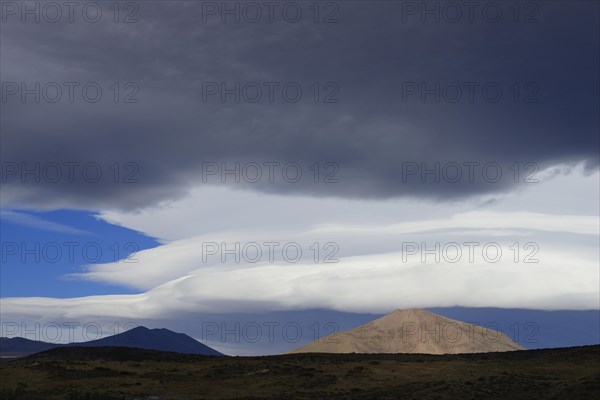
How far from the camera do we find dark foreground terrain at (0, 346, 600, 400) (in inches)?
2223

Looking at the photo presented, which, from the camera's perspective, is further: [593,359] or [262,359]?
[262,359]

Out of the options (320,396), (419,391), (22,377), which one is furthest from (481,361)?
(22,377)

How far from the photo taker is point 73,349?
92.4 m

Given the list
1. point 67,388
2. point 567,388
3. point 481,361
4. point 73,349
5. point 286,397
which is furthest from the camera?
point 73,349

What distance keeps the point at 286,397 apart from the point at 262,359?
22.3 meters

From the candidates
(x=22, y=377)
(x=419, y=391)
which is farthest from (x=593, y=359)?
(x=22, y=377)

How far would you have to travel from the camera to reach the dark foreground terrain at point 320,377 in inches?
2223

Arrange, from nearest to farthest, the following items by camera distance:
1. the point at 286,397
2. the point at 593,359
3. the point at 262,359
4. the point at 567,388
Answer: the point at 567,388
the point at 286,397
the point at 593,359
the point at 262,359

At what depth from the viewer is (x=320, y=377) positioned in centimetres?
6456

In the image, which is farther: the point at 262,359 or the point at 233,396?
the point at 262,359

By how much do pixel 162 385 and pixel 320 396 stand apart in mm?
15378

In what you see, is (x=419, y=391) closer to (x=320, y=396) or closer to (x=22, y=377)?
(x=320, y=396)

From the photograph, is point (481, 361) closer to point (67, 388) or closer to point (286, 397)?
point (286, 397)

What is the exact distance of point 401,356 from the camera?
80750mm
